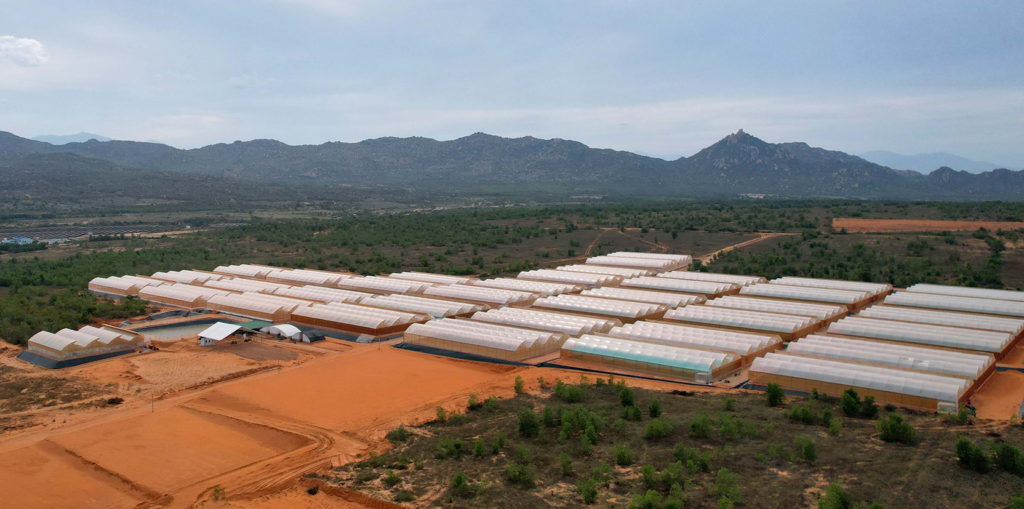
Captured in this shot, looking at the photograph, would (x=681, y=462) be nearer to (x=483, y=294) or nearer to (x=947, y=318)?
(x=947, y=318)

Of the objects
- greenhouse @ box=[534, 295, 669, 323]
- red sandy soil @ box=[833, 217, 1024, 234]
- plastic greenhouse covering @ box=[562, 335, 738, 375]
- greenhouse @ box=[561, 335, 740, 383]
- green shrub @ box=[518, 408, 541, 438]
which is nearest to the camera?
green shrub @ box=[518, 408, 541, 438]

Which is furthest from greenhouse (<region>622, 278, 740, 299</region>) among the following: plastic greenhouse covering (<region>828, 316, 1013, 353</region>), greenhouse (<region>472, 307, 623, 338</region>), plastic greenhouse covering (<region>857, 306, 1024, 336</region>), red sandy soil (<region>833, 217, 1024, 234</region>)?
red sandy soil (<region>833, 217, 1024, 234</region>)

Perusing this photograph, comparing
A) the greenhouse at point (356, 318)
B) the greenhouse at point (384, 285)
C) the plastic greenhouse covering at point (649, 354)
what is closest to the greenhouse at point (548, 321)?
the plastic greenhouse covering at point (649, 354)

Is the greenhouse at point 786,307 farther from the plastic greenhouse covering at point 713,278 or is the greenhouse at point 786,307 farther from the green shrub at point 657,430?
the green shrub at point 657,430

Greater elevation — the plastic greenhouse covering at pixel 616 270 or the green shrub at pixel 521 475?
the plastic greenhouse covering at pixel 616 270

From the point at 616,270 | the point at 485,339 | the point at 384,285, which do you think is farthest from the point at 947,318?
the point at 384,285

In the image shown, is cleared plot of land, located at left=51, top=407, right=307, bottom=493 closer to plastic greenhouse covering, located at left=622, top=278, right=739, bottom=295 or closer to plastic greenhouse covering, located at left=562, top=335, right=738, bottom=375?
plastic greenhouse covering, located at left=562, top=335, right=738, bottom=375
